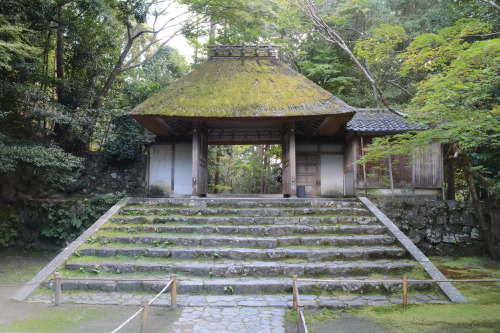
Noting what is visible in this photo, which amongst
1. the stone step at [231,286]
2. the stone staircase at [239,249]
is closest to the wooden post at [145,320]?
the stone staircase at [239,249]

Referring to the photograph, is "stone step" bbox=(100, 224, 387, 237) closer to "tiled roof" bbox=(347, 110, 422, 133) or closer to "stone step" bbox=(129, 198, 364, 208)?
"stone step" bbox=(129, 198, 364, 208)

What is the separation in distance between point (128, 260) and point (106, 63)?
993cm

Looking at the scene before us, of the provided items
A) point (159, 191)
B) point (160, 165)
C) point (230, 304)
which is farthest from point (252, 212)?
point (160, 165)

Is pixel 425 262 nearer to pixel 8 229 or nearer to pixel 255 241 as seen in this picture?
pixel 255 241

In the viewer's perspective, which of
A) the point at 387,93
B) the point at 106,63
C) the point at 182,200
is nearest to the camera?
the point at 182,200

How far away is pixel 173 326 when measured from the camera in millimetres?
4516

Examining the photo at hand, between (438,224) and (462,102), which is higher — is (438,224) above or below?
below

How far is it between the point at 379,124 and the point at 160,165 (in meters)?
8.14

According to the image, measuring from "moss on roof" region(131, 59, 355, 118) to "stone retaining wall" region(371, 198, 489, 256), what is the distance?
11.9ft

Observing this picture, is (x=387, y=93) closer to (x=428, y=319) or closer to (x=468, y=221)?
(x=468, y=221)

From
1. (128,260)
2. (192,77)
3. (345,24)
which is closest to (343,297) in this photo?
(128,260)

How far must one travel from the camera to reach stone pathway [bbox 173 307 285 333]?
4457 mm

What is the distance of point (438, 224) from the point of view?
10516 mm

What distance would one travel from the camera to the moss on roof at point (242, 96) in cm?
981
